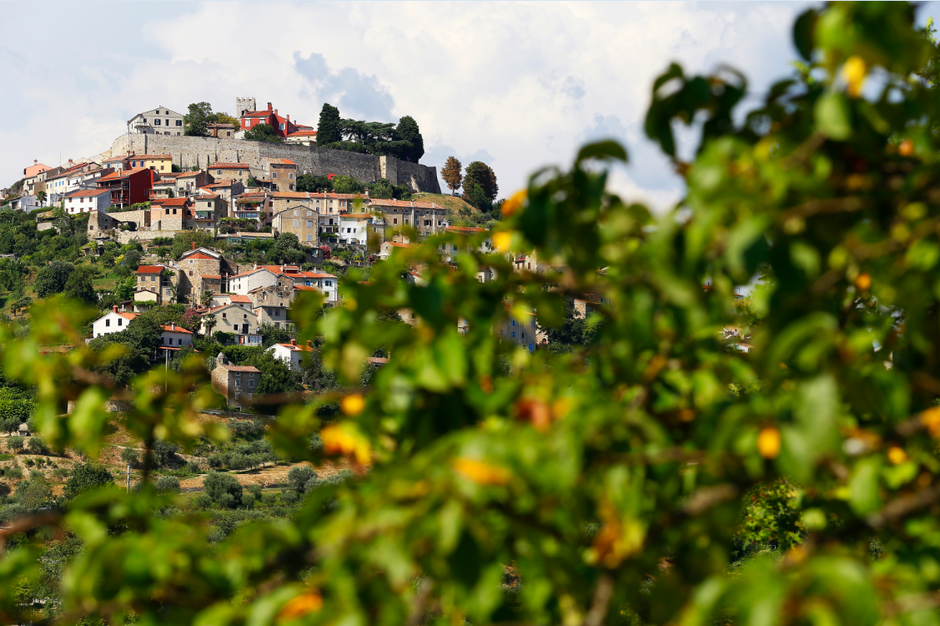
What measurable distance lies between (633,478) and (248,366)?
5499cm

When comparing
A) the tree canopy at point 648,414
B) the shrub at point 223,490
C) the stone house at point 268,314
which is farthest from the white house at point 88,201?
the tree canopy at point 648,414

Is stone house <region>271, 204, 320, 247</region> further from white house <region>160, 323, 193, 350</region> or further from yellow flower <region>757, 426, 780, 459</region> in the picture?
yellow flower <region>757, 426, 780, 459</region>

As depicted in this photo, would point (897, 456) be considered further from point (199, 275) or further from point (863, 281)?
point (199, 275)

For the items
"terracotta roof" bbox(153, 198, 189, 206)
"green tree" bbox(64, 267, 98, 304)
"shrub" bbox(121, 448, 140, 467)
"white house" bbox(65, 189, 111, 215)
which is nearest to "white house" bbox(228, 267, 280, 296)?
"green tree" bbox(64, 267, 98, 304)

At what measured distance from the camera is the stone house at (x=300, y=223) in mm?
76938

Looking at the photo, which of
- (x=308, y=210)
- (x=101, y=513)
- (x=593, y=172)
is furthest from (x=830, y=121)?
(x=308, y=210)

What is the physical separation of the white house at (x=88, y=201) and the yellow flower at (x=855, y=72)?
82664 millimetres

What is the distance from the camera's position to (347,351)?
171 cm

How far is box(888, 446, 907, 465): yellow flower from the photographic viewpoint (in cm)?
169

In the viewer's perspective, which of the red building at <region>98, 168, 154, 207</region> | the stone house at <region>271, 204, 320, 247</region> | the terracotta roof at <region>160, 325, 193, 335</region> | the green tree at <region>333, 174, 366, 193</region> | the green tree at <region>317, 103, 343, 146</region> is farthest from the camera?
the green tree at <region>317, 103, 343, 146</region>

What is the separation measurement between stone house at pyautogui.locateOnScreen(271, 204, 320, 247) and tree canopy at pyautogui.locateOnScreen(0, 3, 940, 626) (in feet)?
250

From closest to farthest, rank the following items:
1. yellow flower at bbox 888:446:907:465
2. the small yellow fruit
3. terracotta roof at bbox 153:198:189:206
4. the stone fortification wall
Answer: yellow flower at bbox 888:446:907:465 → the small yellow fruit → terracotta roof at bbox 153:198:189:206 → the stone fortification wall

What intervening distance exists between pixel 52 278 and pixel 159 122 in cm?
3299

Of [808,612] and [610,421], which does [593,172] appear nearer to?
[610,421]
